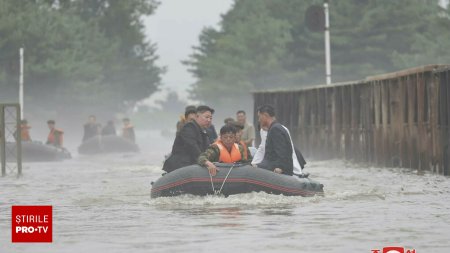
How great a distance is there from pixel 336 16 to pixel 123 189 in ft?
220

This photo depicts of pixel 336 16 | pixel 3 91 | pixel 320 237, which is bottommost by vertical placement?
pixel 320 237

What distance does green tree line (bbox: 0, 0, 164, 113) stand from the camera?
85562 millimetres

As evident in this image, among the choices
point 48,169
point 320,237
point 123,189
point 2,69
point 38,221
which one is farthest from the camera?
point 2,69

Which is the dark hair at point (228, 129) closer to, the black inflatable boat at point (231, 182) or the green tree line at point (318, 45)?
the black inflatable boat at point (231, 182)

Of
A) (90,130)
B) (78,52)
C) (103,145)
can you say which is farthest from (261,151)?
(78,52)

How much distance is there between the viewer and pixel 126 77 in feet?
397

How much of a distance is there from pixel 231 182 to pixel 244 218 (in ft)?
10.7

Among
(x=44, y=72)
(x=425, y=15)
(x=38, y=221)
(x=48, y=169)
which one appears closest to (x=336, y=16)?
(x=425, y=15)

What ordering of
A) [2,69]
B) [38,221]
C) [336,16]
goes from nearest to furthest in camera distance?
[38,221], [2,69], [336,16]

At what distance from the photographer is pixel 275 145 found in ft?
70.1

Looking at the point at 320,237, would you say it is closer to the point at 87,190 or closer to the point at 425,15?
the point at 87,190

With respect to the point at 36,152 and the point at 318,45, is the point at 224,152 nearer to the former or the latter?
the point at 36,152

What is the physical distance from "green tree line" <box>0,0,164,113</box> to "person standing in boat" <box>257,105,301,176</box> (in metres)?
61.5

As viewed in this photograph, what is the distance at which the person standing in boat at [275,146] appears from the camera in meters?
21.3
